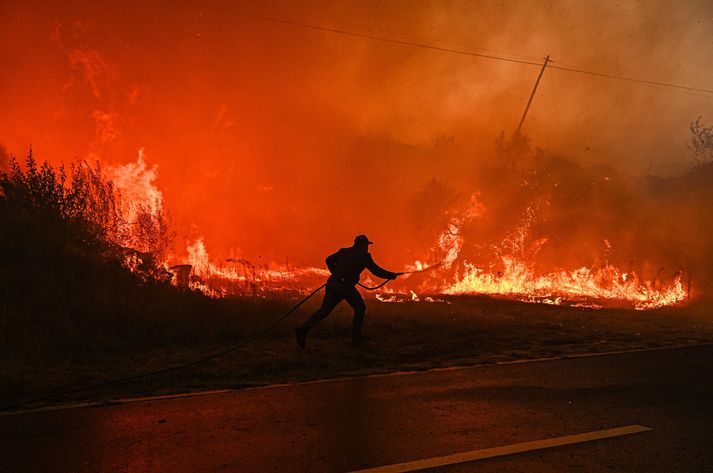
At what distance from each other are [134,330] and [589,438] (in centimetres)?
696

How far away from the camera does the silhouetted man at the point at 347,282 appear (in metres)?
8.59

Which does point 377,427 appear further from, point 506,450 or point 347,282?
point 347,282

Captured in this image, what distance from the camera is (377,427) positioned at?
473 centimetres

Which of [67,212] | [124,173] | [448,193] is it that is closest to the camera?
[67,212]

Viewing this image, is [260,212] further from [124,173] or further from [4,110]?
[4,110]

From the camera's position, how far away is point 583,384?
6.66m

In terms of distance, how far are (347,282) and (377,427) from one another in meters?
4.16

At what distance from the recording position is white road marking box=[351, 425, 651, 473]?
3.79 m

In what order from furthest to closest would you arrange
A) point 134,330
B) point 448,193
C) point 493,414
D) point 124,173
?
1. point 448,193
2. point 124,173
3. point 134,330
4. point 493,414

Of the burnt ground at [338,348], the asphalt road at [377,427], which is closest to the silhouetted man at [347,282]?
the burnt ground at [338,348]

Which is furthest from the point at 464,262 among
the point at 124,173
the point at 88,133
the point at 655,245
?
the point at 88,133

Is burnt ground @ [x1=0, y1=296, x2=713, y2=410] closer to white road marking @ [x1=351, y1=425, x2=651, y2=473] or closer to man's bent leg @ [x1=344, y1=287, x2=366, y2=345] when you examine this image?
man's bent leg @ [x1=344, y1=287, x2=366, y2=345]

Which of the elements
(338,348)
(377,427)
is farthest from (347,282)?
(377,427)

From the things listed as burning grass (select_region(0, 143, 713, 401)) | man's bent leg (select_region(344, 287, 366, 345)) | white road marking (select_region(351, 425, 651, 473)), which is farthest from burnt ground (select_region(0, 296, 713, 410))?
white road marking (select_region(351, 425, 651, 473))
